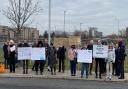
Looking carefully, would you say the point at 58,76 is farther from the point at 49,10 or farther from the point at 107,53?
the point at 49,10

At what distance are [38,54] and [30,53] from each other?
627mm

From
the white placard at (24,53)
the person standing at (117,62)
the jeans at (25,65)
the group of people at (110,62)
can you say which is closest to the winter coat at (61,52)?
the group of people at (110,62)

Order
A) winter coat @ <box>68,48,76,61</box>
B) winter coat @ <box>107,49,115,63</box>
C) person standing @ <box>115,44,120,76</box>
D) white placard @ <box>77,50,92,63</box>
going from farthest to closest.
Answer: winter coat @ <box>68,48,76,61</box>
white placard @ <box>77,50,92,63</box>
person standing @ <box>115,44,120,76</box>
winter coat @ <box>107,49,115,63</box>

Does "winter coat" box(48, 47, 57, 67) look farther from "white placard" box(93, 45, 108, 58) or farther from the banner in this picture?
"white placard" box(93, 45, 108, 58)

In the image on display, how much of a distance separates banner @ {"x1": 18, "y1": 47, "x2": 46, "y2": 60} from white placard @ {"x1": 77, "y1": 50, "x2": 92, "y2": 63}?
84.3 inches

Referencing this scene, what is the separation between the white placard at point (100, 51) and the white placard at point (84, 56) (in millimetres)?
314

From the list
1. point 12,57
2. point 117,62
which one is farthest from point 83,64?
point 12,57

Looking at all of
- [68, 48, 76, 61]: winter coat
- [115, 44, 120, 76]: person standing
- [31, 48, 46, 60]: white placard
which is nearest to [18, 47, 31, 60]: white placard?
[31, 48, 46, 60]: white placard

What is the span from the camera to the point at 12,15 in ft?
98.2

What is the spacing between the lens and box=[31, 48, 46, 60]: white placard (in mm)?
23031

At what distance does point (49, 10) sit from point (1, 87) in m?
11.5

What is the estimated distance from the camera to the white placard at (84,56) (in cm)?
2180

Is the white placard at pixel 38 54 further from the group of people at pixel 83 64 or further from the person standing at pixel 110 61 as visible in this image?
the person standing at pixel 110 61

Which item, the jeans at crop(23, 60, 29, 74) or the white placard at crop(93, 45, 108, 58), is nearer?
the white placard at crop(93, 45, 108, 58)
